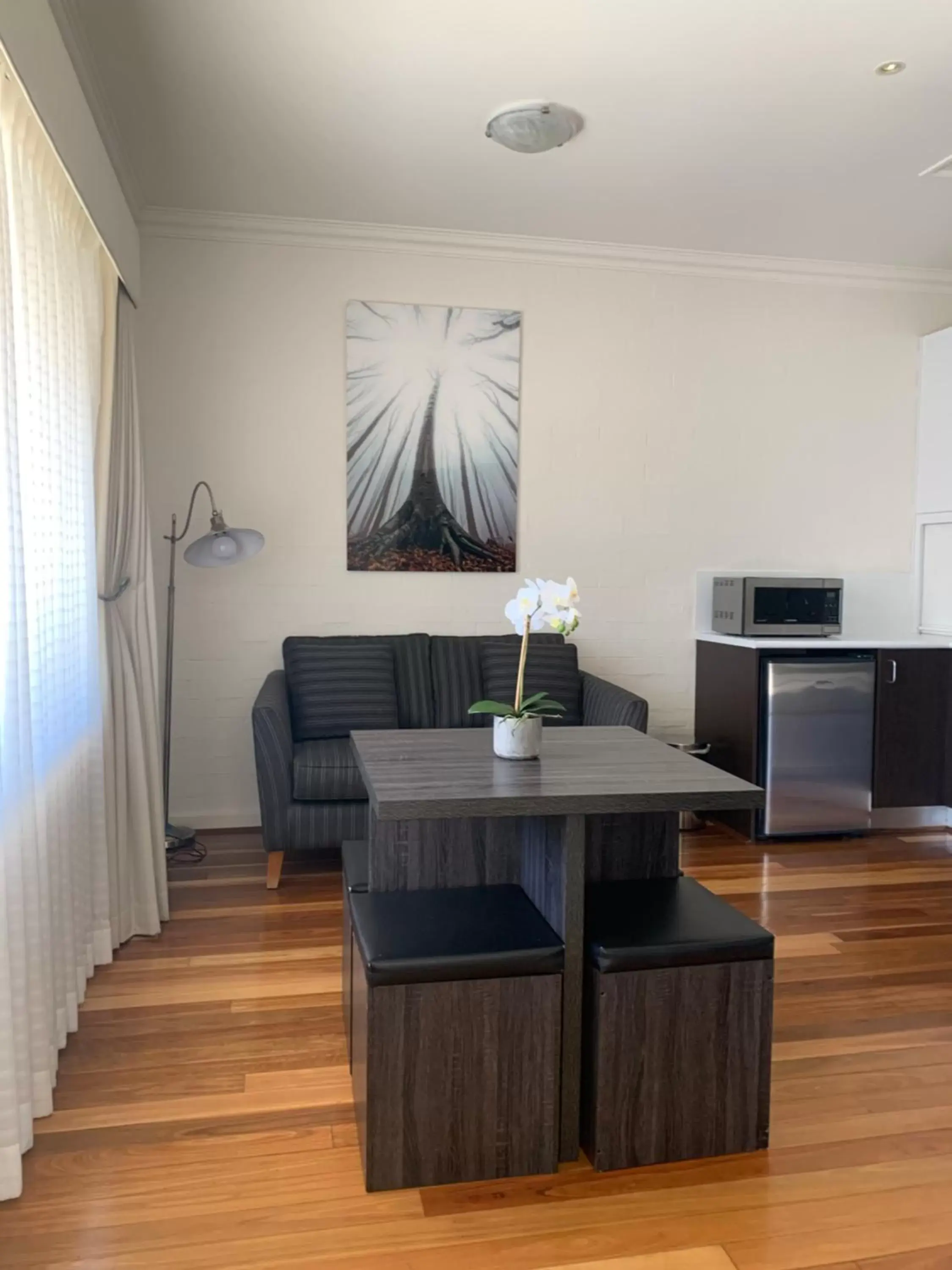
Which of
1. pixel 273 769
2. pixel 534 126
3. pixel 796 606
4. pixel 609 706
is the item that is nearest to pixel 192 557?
pixel 273 769

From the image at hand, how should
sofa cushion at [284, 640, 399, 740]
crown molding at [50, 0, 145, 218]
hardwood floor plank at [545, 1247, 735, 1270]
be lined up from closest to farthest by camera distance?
hardwood floor plank at [545, 1247, 735, 1270] < crown molding at [50, 0, 145, 218] < sofa cushion at [284, 640, 399, 740]

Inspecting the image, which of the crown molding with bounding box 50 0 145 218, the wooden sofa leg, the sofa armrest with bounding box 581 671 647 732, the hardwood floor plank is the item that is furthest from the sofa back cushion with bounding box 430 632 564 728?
the hardwood floor plank

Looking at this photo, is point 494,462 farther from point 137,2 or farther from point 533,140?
point 137,2

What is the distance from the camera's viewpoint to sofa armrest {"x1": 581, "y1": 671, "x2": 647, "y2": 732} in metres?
3.87

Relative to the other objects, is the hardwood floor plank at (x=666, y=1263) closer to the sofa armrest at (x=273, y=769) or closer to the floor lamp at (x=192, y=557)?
the sofa armrest at (x=273, y=769)

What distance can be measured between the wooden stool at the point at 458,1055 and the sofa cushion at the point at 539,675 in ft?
7.95

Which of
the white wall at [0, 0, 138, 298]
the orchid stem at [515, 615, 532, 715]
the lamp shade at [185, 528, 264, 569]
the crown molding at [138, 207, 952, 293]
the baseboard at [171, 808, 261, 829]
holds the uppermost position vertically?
the crown molding at [138, 207, 952, 293]

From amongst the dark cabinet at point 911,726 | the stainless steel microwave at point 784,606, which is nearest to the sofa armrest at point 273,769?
the stainless steel microwave at point 784,606

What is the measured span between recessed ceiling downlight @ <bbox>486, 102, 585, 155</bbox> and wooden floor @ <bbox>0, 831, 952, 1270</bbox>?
109 inches

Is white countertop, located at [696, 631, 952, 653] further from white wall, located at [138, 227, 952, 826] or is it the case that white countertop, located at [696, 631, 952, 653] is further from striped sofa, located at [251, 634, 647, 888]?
striped sofa, located at [251, 634, 647, 888]

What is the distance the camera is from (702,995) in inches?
77.8

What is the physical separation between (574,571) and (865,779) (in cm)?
165

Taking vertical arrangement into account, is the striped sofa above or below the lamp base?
above

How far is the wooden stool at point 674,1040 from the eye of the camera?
1.95m
